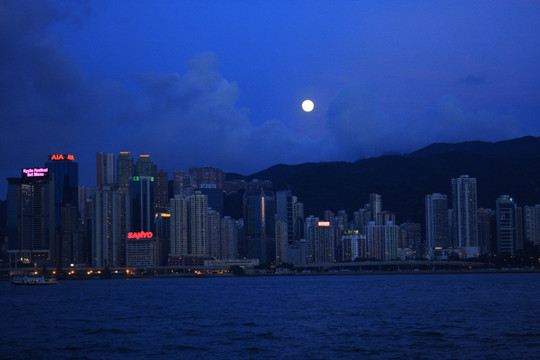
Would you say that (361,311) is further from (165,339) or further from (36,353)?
(36,353)

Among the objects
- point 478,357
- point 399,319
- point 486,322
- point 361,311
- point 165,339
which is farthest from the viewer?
point 361,311

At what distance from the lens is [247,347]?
163 feet

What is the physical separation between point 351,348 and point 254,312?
30.6m

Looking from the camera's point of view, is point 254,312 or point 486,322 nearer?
point 486,322

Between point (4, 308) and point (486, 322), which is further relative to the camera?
point (4, 308)

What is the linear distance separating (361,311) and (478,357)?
106ft

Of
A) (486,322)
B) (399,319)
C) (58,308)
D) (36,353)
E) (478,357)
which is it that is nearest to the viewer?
(478,357)

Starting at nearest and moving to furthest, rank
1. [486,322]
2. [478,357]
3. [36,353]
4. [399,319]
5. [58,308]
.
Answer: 1. [478,357]
2. [36,353]
3. [486,322]
4. [399,319]
5. [58,308]

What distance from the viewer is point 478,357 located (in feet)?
143

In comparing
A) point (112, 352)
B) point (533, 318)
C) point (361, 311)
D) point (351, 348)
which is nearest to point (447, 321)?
point (533, 318)

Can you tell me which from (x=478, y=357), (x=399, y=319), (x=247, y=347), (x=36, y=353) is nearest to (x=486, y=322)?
(x=399, y=319)

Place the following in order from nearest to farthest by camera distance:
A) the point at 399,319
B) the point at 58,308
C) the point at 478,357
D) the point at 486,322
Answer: the point at 478,357 → the point at 486,322 → the point at 399,319 → the point at 58,308

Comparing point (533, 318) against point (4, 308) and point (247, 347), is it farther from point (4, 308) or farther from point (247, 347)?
point (4, 308)

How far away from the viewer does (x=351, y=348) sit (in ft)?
159
